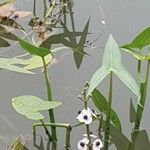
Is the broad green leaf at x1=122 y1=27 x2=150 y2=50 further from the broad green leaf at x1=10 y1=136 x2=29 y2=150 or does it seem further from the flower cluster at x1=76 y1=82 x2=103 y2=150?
the broad green leaf at x1=10 y1=136 x2=29 y2=150

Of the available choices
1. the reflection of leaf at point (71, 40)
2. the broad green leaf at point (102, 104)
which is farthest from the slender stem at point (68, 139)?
the reflection of leaf at point (71, 40)

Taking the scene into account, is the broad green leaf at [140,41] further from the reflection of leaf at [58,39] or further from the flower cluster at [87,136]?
the reflection of leaf at [58,39]

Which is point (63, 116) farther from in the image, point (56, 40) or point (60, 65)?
point (56, 40)

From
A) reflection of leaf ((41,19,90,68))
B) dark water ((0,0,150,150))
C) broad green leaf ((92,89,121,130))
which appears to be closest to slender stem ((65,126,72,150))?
dark water ((0,0,150,150))

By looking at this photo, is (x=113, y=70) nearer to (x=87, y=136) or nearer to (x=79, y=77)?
(x=87, y=136)

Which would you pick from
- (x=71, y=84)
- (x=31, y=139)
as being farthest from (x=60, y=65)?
(x=31, y=139)

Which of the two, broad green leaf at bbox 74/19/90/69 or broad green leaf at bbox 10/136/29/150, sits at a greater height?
broad green leaf at bbox 74/19/90/69
